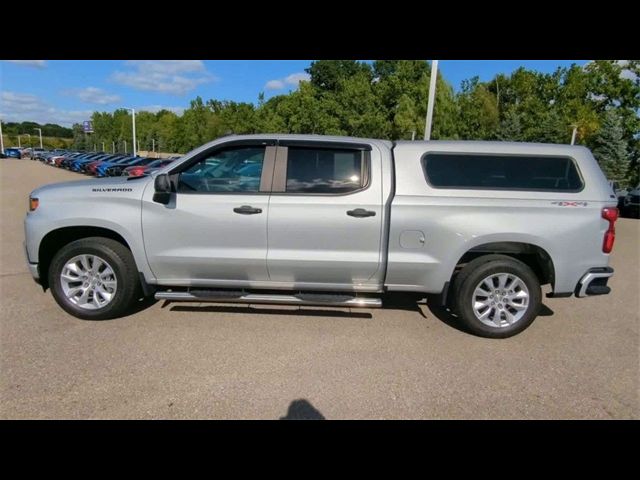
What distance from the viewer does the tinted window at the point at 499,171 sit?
3.82m

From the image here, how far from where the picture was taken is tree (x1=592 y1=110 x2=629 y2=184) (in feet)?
83.8

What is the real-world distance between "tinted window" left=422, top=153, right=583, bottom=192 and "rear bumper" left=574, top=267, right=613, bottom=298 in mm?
906

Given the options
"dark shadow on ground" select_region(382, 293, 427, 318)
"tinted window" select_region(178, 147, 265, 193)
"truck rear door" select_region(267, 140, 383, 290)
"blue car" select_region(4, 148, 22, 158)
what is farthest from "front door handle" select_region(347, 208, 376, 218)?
"blue car" select_region(4, 148, 22, 158)

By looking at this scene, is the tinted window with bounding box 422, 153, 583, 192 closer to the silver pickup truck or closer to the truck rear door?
the silver pickup truck

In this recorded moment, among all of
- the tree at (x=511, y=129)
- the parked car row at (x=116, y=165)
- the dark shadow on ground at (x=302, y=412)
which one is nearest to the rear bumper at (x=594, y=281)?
the dark shadow on ground at (x=302, y=412)

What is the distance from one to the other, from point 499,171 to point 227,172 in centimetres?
280

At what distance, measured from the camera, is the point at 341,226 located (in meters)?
3.74

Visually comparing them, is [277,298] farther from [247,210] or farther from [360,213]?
[360,213]

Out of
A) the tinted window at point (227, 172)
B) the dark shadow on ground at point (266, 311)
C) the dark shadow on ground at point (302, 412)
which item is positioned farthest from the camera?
the dark shadow on ground at point (266, 311)

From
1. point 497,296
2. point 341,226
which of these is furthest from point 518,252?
point 341,226

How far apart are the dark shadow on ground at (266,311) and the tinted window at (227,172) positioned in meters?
1.36

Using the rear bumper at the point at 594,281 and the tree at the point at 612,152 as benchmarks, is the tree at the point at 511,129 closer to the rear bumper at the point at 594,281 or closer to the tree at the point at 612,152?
the tree at the point at 612,152

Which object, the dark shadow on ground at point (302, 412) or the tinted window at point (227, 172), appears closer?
the dark shadow on ground at point (302, 412)
